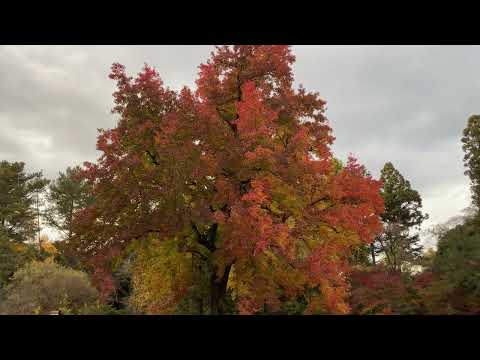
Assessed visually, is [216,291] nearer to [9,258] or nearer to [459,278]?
[459,278]

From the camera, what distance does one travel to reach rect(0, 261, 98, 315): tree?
21438mm

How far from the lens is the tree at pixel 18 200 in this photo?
148ft

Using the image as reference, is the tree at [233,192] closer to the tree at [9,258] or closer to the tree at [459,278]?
the tree at [459,278]

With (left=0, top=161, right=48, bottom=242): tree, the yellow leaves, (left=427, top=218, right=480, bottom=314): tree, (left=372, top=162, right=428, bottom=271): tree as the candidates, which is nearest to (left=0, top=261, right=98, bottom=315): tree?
the yellow leaves

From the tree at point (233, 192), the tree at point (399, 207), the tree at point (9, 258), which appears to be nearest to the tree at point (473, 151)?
the tree at point (399, 207)

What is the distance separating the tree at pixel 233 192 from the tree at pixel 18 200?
34516mm

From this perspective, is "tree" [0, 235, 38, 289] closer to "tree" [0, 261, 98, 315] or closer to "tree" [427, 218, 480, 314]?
"tree" [0, 261, 98, 315]

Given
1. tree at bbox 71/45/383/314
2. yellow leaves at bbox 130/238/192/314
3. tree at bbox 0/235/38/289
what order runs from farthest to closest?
1. tree at bbox 0/235/38/289
2. yellow leaves at bbox 130/238/192/314
3. tree at bbox 71/45/383/314

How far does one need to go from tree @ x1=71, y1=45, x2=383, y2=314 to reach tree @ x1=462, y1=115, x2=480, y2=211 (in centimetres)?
2701

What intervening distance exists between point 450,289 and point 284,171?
683 cm
